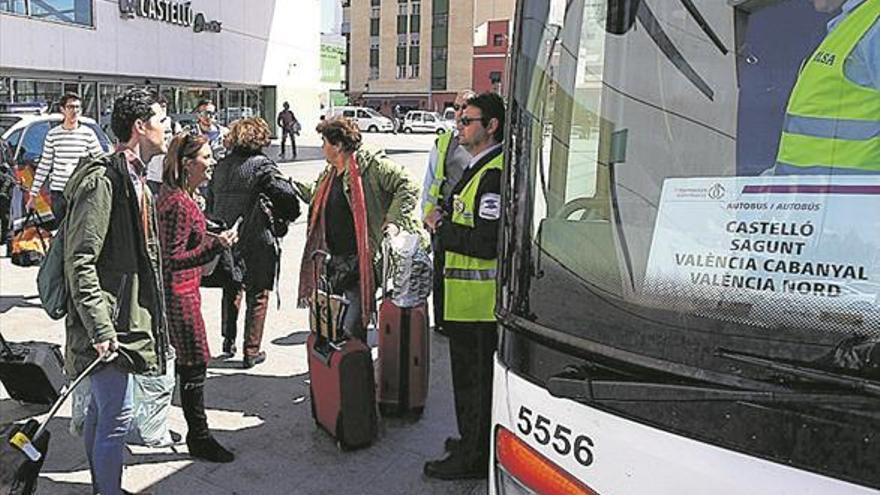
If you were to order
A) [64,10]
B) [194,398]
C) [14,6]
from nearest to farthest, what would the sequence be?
[194,398] → [14,6] → [64,10]

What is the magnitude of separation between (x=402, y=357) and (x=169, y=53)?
21444 millimetres

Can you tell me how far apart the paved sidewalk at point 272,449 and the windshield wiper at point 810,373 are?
2586 mm

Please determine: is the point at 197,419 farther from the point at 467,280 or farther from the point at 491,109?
the point at 491,109

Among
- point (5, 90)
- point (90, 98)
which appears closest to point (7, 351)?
point (5, 90)

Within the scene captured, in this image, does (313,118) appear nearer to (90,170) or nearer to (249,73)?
(249,73)

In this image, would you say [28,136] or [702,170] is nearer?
[702,170]

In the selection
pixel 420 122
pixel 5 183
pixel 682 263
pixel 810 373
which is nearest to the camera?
pixel 810 373

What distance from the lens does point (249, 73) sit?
28.8m

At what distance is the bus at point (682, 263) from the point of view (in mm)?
1321

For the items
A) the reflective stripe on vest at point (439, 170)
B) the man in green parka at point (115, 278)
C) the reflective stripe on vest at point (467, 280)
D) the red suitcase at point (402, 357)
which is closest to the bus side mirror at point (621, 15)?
the reflective stripe on vest at point (467, 280)

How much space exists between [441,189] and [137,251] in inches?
82.1

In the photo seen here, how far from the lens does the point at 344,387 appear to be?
13.2ft

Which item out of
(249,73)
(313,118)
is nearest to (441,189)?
(249,73)

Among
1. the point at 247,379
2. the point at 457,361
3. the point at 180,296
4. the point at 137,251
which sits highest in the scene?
the point at 137,251
